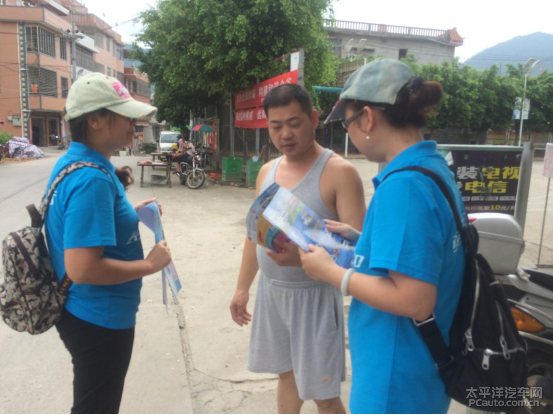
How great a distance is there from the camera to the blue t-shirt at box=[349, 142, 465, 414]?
3.43 ft

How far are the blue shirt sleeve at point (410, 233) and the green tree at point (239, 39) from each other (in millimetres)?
10113

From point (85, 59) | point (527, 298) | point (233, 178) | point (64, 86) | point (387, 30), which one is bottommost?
point (233, 178)

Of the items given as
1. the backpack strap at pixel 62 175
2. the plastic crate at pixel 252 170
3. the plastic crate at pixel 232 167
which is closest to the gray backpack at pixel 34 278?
the backpack strap at pixel 62 175

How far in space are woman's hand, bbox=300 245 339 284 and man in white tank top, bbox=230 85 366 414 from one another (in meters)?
0.30

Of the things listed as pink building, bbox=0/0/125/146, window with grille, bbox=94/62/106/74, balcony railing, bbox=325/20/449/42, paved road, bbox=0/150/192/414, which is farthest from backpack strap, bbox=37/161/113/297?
window with grille, bbox=94/62/106/74

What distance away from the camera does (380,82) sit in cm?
120

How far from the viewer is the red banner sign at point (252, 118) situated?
10.4 m

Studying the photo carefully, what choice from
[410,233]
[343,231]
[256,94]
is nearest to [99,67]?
[256,94]

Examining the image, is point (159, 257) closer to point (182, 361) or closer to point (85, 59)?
point (182, 361)

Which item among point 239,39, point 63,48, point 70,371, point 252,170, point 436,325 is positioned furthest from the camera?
point 63,48

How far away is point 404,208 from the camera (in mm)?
1050

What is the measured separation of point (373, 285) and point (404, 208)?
0.74 ft

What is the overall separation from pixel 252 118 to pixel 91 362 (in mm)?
10055

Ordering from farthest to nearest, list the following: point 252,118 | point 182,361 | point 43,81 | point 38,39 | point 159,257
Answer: point 43,81 → point 38,39 → point 252,118 → point 182,361 → point 159,257
